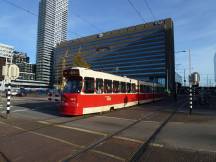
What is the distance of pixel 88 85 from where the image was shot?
15031mm

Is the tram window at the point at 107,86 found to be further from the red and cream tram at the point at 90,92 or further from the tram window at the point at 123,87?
the tram window at the point at 123,87

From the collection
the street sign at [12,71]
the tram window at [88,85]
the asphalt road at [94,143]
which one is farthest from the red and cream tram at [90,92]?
the asphalt road at [94,143]

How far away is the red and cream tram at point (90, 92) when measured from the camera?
47.0 ft

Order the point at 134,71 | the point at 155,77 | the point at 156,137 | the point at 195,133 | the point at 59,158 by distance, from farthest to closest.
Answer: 1. the point at 134,71
2. the point at 155,77
3. the point at 195,133
4. the point at 156,137
5. the point at 59,158

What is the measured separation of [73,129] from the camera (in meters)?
10.0

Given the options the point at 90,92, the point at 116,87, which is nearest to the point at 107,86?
the point at 116,87

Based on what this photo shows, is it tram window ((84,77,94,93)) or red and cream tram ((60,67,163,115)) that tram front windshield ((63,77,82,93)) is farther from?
tram window ((84,77,94,93))

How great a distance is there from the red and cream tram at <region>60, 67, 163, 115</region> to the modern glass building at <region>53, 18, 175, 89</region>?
8005 cm

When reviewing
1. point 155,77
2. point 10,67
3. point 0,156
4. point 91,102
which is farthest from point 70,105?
point 155,77

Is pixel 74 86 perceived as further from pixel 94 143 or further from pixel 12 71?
pixel 94 143

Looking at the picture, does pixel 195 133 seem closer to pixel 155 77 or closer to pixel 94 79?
pixel 94 79

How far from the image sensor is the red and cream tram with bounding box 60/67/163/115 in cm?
1433

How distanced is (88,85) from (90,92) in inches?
19.2

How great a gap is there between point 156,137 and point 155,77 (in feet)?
332
